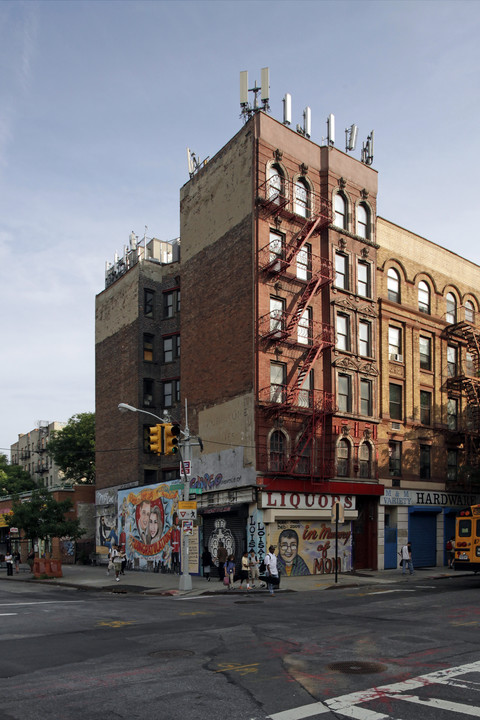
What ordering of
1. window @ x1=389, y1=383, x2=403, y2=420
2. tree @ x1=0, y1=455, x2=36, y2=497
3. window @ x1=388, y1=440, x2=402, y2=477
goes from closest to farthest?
window @ x1=388, y1=440, x2=402, y2=477
window @ x1=389, y1=383, x2=403, y2=420
tree @ x1=0, y1=455, x2=36, y2=497

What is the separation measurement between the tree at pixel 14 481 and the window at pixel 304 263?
6161cm

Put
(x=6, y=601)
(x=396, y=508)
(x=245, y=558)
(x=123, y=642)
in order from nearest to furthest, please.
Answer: (x=123, y=642) → (x=6, y=601) → (x=245, y=558) → (x=396, y=508)

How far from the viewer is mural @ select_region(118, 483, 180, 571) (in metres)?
37.3

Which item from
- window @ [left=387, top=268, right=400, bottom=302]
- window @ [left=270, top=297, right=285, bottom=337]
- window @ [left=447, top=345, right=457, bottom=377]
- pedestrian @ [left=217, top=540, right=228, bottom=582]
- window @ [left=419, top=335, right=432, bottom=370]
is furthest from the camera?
window @ [left=447, top=345, right=457, bottom=377]

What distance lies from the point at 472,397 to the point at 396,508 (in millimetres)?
9843

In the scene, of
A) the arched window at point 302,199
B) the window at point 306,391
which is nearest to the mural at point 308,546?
the window at point 306,391

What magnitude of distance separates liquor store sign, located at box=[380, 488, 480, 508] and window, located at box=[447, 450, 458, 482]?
3.34ft

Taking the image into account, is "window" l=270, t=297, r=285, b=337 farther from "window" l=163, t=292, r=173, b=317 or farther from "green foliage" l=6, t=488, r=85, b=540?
"green foliage" l=6, t=488, r=85, b=540

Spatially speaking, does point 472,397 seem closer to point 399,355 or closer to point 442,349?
point 442,349

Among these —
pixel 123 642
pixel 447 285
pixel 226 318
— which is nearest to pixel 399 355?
pixel 447 285

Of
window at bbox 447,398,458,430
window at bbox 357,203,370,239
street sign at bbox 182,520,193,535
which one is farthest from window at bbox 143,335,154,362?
street sign at bbox 182,520,193,535

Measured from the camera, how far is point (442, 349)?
137ft

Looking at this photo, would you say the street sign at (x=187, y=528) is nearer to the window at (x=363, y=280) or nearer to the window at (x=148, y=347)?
the window at (x=363, y=280)

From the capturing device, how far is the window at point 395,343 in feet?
127
